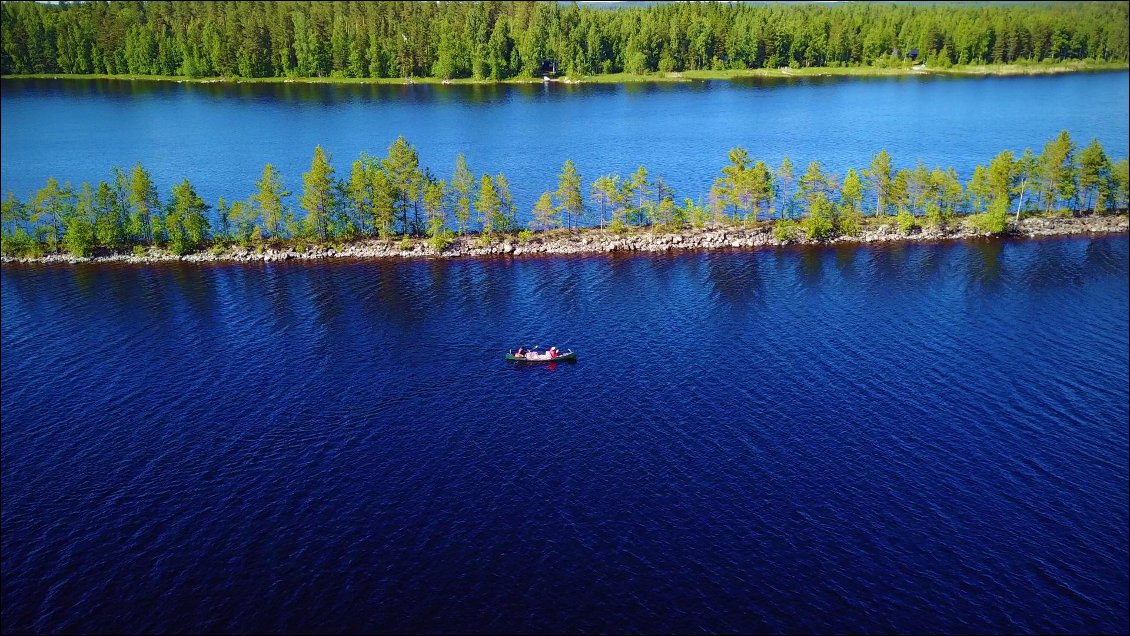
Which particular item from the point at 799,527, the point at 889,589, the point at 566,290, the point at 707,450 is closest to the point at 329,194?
the point at 566,290

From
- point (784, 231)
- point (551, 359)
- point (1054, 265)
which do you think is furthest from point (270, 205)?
point (1054, 265)

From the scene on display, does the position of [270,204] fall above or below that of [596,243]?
above

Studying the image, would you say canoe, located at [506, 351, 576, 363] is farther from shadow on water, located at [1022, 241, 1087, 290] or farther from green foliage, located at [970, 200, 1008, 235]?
green foliage, located at [970, 200, 1008, 235]

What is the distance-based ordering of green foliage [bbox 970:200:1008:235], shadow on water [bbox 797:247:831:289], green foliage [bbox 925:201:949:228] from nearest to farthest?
shadow on water [bbox 797:247:831:289] → green foliage [bbox 970:200:1008:235] → green foliage [bbox 925:201:949:228]

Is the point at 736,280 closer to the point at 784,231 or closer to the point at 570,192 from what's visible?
the point at 784,231

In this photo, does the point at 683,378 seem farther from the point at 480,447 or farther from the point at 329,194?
the point at 329,194

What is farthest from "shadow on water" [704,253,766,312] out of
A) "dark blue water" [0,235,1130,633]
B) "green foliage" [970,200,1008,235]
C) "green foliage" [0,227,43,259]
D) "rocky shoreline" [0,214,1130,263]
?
"green foliage" [0,227,43,259]
